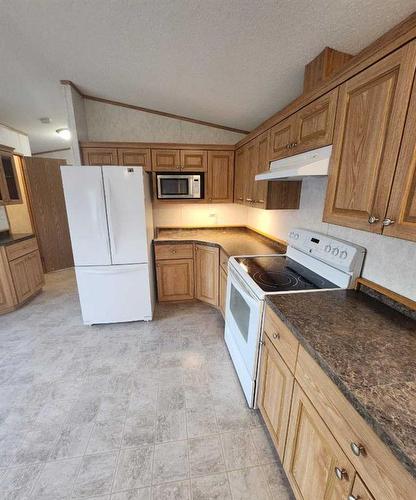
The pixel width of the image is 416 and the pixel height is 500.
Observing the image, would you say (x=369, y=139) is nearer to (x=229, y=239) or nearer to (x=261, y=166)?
(x=261, y=166)

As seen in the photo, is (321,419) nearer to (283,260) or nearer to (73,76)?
(283,260)

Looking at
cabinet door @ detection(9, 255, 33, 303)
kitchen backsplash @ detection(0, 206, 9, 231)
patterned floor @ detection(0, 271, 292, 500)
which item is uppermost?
kitchen backsplash @ detection(0, 206, 9, 231)

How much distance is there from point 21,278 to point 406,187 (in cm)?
404

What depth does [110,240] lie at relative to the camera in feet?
8.15

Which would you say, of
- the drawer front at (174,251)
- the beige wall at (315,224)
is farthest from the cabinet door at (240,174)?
the drawer front at (174,251)

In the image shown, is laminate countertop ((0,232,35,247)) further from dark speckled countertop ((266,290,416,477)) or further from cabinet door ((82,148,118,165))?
dark speckled countertop ((266,290,416,477))

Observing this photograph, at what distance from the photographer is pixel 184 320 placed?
110 inches

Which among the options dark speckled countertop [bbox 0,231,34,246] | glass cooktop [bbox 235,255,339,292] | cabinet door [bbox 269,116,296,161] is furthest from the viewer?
dark speckled countertop [bbox 0,231,34,246]

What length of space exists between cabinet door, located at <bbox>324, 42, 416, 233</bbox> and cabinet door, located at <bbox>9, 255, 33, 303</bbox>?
12.1 ft

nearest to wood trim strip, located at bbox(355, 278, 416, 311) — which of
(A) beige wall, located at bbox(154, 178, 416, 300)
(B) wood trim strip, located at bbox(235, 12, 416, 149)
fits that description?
(A) beige wall, located at bbox(154, 178, 416, 300)

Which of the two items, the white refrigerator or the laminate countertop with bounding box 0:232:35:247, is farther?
the laminate countertop with bounding box 0:232:35:247

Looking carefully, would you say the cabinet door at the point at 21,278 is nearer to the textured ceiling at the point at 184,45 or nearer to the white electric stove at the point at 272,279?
the textured ceiling at the point at 184,45

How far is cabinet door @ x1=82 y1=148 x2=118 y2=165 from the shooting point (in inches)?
110

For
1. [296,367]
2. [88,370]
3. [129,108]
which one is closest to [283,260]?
[296,367]
